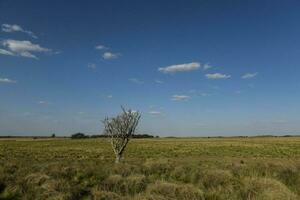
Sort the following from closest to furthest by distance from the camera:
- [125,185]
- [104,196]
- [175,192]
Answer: [104,196]
[175,192]
[125,185]

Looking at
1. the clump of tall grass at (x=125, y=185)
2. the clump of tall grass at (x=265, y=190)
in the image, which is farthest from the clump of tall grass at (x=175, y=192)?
the clump of tall grass at (x=265, y=190)

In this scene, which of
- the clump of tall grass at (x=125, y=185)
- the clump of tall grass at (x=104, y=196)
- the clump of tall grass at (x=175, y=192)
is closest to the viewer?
the clump of tall grass at (x=104, y=196)

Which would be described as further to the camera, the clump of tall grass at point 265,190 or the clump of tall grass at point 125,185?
the clump of tall grass at point 125,185

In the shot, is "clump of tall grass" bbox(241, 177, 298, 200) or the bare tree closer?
"clump of tall grass" bbox(241, 177, 298, 200)

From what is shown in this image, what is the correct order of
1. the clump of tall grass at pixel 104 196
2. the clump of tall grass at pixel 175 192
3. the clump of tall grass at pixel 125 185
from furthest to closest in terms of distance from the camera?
1. the clump of tall grass at pixel 125 185
2. the clump of tall grass at pixel 175 192
3. the clump of tall grass at pixel 104 196

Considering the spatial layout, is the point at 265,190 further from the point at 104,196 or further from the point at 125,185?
the point at 104,196

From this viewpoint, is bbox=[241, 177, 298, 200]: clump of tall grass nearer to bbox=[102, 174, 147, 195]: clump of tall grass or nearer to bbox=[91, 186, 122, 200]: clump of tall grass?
bbox=[102, 174, 147, 195]: clump of tall grass

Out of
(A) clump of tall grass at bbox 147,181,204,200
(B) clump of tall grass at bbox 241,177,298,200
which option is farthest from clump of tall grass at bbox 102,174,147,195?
(B) clump of tall grass at bbox 241,177,298,200

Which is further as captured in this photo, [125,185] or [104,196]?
[125,185]

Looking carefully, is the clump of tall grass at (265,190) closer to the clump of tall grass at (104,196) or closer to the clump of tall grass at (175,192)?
the clump of tall grass at (175,192)

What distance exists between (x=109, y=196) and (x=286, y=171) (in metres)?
8.57

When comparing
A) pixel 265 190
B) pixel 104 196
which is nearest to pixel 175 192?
pixel 104 196

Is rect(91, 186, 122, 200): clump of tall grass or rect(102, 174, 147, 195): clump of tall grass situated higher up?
rect(102, 174, 147, 195): clump of tall grass

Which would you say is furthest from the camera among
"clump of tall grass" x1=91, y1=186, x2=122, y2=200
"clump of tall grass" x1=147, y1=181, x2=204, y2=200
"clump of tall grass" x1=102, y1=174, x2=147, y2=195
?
"clump of tall grass" x1=102, y1=174, x2=147, y2=195
